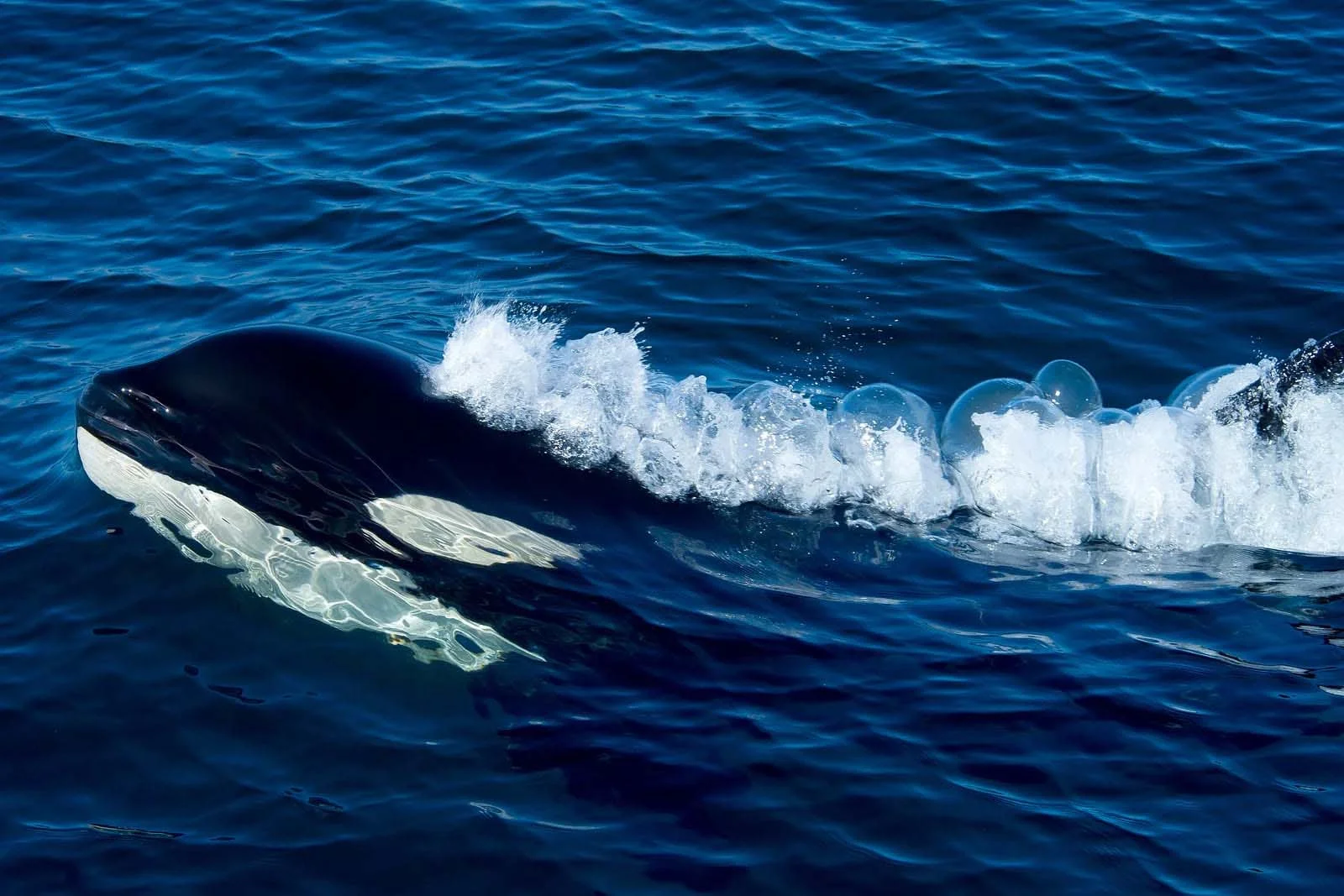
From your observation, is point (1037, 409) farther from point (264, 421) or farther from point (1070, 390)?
point (264, 421)

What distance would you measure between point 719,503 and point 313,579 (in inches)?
99.7

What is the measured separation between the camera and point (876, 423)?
32.3ft

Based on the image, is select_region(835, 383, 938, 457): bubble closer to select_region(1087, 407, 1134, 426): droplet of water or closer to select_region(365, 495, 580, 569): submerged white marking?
select_region(1087, 407, 1134, 426): droplet of water

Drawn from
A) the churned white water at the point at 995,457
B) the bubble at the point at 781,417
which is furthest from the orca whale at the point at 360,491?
the bubble at the point at 781,417

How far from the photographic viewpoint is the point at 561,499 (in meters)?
8.73

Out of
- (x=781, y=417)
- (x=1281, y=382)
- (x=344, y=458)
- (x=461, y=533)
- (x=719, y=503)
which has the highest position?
(x=1281, y=382)

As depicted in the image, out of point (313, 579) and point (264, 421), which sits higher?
point (264, 421)

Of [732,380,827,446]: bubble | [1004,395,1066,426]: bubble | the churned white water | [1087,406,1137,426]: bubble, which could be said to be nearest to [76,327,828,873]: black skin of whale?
the churned white water

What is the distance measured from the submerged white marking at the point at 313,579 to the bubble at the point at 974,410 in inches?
136

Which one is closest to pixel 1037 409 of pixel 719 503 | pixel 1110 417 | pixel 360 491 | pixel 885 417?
pixel 1110 417

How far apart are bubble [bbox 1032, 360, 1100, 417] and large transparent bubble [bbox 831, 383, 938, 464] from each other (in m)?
1.09

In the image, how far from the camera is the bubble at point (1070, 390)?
10.5 m

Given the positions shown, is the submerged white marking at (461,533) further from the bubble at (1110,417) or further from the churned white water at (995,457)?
the bubble at (1110,417)

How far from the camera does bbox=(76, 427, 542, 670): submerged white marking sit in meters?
8.45
